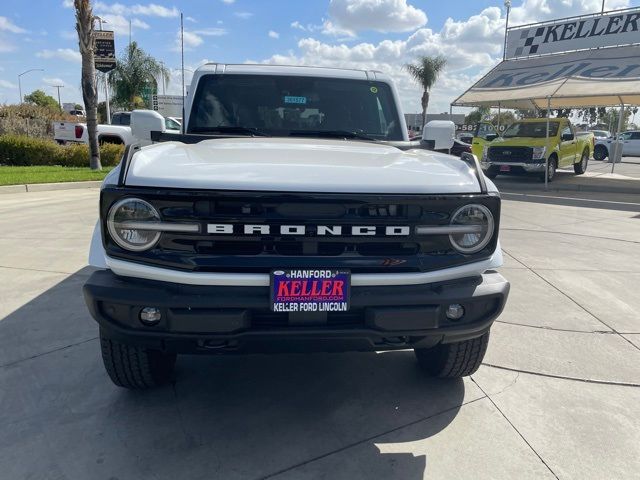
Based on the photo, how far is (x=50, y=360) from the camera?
331 cm

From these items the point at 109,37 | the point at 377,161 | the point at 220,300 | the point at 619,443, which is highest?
the point at 109,37

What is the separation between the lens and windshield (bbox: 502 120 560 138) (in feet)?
50.3

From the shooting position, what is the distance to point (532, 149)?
1469cm

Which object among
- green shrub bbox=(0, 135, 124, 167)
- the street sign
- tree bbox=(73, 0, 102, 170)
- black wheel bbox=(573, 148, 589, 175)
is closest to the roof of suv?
tree bbox=(73, 0, 102, 170)

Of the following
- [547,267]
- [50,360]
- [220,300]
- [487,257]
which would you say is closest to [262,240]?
[220,300]

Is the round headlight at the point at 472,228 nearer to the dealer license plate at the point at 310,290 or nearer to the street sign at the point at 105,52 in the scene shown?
the dealer license plate at the point at 310,290

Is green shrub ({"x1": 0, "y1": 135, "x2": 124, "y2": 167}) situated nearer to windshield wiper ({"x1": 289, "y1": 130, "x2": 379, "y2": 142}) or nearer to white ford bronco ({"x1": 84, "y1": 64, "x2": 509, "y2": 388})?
windshield wiper ({"x1": 289, "y1": 130, "x2": 379, "y2": 142})

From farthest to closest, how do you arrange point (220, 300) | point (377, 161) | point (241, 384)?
point (241, 384)
point (377, 161)
point (220, 300)

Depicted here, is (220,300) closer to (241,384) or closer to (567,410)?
(241,384)

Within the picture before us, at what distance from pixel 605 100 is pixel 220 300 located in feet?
59.3

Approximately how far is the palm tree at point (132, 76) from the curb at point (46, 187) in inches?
984

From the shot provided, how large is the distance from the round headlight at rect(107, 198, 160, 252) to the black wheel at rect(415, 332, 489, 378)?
155cm

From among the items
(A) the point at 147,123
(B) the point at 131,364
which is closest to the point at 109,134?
(A) the point at 147,123

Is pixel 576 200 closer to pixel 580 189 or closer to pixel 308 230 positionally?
pixel 580 189
